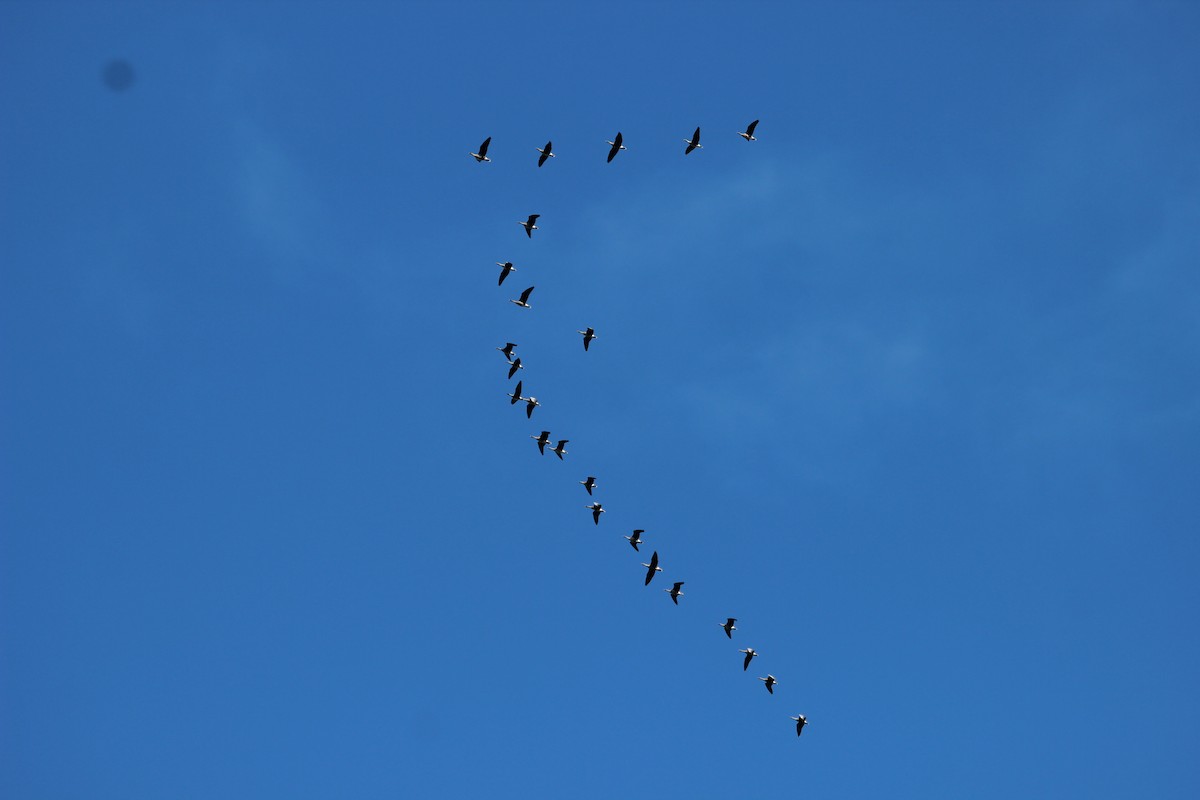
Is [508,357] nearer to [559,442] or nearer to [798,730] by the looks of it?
[559,442]

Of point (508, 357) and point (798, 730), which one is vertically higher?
point (508, 357)

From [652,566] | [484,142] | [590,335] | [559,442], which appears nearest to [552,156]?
[484,142]

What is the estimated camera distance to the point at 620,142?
13862 cm

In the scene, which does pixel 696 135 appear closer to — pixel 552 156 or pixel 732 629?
pixel 552 156

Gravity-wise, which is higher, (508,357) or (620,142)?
(620,142)

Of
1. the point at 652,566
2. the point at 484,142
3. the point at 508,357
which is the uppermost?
the point at 484,142

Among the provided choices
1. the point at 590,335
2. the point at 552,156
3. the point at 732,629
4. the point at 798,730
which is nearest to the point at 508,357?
the point at 590,335

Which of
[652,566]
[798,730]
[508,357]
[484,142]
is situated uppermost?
[484,142]

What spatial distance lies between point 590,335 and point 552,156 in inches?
667

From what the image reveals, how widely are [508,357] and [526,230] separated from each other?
1260 cm

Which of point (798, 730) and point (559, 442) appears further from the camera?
point (559, 442)

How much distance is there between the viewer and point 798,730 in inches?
5344

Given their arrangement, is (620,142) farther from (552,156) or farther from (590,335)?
(590,335)

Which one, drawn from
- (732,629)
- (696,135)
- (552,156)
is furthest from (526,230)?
(732,629)
